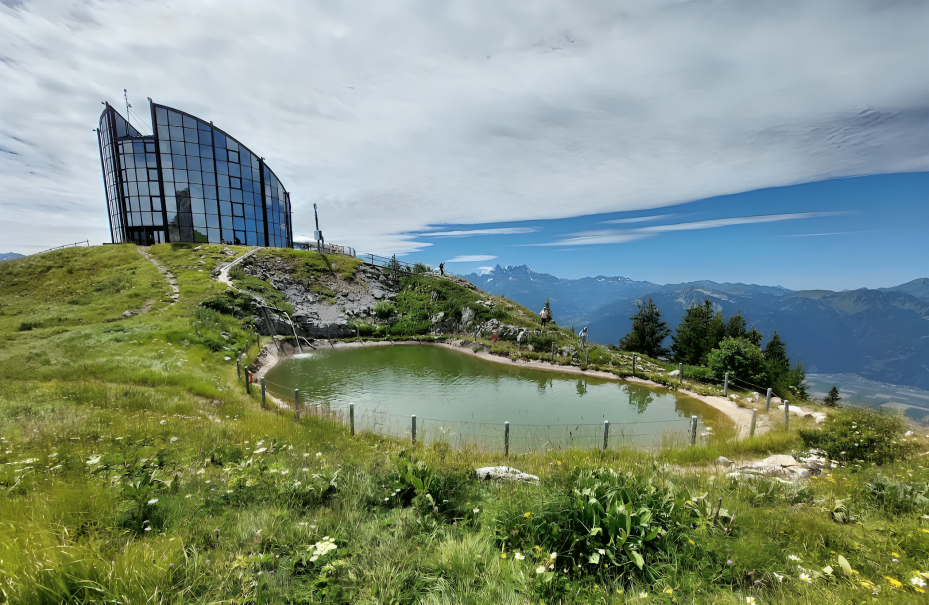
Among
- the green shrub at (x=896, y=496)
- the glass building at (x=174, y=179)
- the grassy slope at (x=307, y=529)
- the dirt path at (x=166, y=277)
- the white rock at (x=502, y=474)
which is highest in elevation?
the glass building at (x=174, y=179)

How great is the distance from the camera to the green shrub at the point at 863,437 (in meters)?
9.16

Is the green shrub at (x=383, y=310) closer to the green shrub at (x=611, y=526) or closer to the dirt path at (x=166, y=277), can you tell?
the dirt path at (x=166, y=277)

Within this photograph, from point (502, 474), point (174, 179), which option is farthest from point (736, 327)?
point (174, 179)

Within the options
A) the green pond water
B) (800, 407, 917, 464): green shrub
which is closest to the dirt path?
the green pond water

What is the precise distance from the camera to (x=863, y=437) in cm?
947

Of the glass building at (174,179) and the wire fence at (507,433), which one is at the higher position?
the glass building at (174,179)

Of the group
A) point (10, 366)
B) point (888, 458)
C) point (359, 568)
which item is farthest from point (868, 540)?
point (10, 366)

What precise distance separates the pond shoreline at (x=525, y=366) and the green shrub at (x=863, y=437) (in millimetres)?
2603

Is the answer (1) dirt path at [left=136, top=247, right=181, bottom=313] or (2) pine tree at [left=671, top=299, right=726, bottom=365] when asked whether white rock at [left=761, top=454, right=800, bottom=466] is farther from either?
(1) dirt path at [left=136, top=247, right=181, bottom=313]

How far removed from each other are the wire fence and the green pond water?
50 millimetres

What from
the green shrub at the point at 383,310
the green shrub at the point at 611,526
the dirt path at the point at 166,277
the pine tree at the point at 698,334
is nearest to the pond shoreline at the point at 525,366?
the green shrub at the point at 383,310

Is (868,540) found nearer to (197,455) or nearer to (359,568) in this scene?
(359,568)

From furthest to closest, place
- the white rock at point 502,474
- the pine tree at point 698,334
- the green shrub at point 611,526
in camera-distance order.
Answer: the pine tree at point 698,334 < the white rock at point 502,474 < the green shrub at point 611,526

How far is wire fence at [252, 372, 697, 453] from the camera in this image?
11.4 meters
